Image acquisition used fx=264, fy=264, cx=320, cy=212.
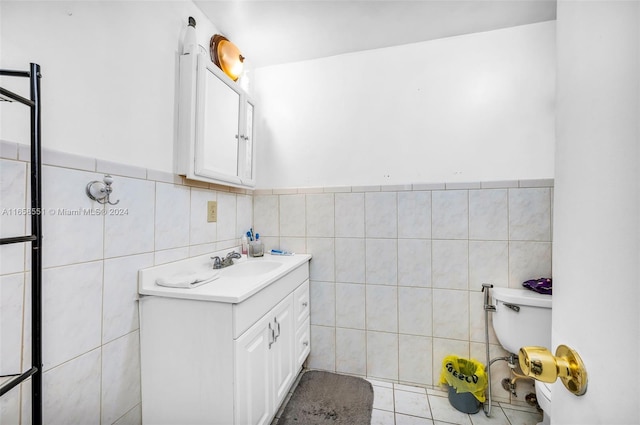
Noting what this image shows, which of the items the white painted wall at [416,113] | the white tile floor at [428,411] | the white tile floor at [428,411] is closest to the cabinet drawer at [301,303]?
the white tile floor at [428,411]

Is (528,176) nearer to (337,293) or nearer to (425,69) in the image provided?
(425,69)

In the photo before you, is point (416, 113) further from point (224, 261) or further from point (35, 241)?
point (35, 241)

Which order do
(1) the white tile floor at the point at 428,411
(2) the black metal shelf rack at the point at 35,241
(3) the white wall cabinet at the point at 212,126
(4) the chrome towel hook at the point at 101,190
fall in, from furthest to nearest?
(1) the white tile floor at the point at 428,411 < (3) the white wall cabinet at the point at 212,126 < (4) the chrome towel hook at the point at 101,190 < (2) the black metal shelf rack at the point at 35,241

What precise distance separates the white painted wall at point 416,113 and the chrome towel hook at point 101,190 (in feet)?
3.65

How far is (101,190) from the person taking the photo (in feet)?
3.11

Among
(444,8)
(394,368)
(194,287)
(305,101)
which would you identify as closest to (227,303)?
(194,287)

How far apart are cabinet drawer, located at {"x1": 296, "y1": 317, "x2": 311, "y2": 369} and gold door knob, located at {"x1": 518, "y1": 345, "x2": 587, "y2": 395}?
1.43 meters

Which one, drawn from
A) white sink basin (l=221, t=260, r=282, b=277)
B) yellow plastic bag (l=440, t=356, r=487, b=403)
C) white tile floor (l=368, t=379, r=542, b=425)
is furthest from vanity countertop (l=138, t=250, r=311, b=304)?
yellow plastic bag (l=440, t=356, r=487, b=403)

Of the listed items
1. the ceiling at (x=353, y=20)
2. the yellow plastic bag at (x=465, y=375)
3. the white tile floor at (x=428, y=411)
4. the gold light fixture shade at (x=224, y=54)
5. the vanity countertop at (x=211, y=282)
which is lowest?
the white tile floor at (x=428, y=411)

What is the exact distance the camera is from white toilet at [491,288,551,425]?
4.50 feet

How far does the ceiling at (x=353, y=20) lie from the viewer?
146cm

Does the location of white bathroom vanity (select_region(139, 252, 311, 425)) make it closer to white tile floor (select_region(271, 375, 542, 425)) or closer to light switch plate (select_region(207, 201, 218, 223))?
light switch plate (select_region(207, 201, 218, 223))

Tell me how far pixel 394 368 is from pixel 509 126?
5.56 ft

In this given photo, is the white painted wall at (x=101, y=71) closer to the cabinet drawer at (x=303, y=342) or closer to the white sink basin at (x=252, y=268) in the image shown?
the white sink basin at (x=252, y=268)
